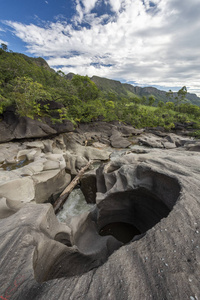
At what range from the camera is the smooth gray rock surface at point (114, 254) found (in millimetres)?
2078

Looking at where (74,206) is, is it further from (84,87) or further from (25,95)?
(84,87)

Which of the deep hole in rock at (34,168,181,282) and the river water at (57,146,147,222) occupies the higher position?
the deep hole in rock at (34,168,181,282)

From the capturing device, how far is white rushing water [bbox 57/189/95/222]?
788 centimetres

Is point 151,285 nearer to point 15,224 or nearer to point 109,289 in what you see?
point 109,289

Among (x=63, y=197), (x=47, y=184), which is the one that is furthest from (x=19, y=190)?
(x=63, y=197)

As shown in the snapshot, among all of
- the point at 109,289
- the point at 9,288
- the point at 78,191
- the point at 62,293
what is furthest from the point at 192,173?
the point at 78,191

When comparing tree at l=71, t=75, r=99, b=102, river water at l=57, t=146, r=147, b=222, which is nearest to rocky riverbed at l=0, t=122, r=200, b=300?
river water at l=57, t=146, r=147, b=222

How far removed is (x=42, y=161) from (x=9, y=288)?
328 inches

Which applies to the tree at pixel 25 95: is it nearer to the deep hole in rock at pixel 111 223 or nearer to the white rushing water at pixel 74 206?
the white rushing water at pixel 74 206

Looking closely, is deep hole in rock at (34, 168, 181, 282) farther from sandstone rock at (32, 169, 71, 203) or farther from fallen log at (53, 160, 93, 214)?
sandstone rock at (32, 169, 71, 203)

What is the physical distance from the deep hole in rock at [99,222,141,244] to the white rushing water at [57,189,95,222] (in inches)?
85.3

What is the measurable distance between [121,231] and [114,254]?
416 cm

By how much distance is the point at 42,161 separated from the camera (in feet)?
32.1

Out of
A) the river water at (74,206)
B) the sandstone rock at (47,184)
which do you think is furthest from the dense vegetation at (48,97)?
the river water at (74,206)
